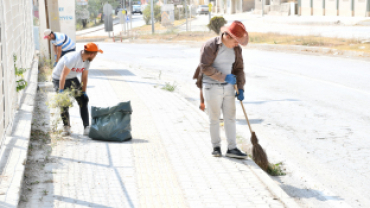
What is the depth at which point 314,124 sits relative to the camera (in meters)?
8.09

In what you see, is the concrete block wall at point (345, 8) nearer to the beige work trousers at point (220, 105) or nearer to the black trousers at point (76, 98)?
the black trousers at point (76, 98)

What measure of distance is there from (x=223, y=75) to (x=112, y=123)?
1.96 meters

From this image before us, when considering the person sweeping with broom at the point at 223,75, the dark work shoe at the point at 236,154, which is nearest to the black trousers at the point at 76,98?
the person sweeping with broom at the point at 223,75

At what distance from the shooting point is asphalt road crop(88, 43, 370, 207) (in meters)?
5.32

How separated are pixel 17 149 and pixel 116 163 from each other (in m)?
1.14

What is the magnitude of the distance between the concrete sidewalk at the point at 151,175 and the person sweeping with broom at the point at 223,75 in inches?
15.0

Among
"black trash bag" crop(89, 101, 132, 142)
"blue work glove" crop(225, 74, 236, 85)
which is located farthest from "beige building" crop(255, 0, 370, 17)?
"blue work glove" crop(225, 74, 236, 85)

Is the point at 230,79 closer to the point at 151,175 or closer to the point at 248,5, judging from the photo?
the point at 151,175

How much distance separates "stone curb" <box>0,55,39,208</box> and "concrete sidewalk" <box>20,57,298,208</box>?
0.57 feet

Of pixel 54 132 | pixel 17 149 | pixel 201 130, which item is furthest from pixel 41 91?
pixel 17 149

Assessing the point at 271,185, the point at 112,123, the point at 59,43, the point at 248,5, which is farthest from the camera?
the point at 248,5

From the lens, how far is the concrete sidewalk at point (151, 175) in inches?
179

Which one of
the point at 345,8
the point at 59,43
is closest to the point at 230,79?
the point at 59,43

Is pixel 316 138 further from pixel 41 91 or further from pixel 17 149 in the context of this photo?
pixel 41 91
